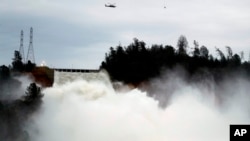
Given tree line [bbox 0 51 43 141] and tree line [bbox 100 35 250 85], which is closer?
tree line [bbox 0 51 43 141]

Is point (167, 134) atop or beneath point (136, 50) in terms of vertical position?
beneath

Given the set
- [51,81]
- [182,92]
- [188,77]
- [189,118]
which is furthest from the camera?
[188,77]

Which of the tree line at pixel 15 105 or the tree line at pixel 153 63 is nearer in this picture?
the tree line at pixel 15 105

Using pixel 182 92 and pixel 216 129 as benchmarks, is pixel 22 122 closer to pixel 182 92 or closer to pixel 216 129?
pixel 216 129

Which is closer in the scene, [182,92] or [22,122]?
[22,122]

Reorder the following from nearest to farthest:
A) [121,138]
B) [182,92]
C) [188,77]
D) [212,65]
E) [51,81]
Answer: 1. [121,138]
2. [51,81]
3. [182,92]
4. [188,77]
5. [212,65]

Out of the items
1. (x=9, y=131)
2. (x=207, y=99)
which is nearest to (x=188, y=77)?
(x=207, y=99)

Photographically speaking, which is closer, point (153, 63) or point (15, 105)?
point (15, 105)

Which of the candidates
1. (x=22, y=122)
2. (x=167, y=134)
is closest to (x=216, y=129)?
(x=167, y=134)

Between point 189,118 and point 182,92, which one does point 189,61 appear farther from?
point 189,118
